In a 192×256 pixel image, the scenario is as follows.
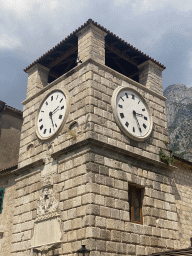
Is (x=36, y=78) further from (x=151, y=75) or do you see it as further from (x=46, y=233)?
(x=46, y=233)

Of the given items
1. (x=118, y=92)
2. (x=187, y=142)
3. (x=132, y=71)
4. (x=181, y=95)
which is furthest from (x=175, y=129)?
(x=118, y=92)

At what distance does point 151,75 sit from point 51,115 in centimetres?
411

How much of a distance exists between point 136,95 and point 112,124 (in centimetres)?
191

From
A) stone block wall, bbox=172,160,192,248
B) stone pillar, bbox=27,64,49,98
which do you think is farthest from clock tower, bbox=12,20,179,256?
stone block wall, bbox=172,160,192,248

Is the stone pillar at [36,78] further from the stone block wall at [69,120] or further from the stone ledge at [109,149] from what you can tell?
the stone ledge at [109,149]

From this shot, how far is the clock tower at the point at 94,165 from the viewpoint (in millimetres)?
8297

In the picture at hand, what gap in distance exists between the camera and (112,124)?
9.56 m

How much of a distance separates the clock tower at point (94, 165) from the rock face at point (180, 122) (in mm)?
29096

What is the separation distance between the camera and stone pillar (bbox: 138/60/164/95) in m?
11.9

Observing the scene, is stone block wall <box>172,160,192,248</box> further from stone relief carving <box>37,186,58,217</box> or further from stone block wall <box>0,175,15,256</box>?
stone block wall <box>0,175,15,256</box>

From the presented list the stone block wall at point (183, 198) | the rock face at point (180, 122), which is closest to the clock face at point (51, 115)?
the stone block wall at point (183, 198)

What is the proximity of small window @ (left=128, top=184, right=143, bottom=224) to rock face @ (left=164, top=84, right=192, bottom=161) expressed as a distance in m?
29.9

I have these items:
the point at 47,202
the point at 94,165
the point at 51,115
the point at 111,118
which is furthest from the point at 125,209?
the point at 51,115

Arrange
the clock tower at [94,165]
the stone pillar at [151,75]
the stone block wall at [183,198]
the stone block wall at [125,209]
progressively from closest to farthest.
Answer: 1. the stone block wall at [125,209]
2. the clock tower at [94,165]
3. the stone block wall at [183,198]
4. the stone pillar at [151,75]
